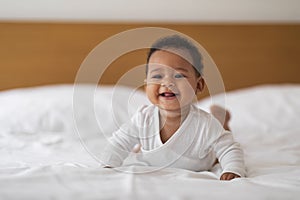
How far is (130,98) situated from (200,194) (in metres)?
0.33

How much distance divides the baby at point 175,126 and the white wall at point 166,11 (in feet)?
4.11

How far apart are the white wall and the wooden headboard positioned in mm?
38

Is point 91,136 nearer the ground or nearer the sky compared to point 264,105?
nearer the ground

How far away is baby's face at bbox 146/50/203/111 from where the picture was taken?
0.88 metres

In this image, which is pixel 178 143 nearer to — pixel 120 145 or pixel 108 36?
pixel 120 145

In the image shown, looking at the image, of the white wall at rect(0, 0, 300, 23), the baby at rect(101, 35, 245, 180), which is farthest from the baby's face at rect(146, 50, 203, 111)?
the white wall at rect(0, 0, 300, 23)

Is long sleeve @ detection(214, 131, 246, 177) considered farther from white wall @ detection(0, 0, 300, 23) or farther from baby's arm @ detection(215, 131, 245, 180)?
white wall @ detection(0, 0, 300, 23)

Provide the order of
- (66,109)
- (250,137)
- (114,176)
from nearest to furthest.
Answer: (114,176) → (250,137) → (66,109)

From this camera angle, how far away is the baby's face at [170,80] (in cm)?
88

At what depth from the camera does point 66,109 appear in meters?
1.63

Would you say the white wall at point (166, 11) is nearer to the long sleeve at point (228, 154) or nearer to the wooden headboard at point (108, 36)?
the wooden headboard at point (108, 36)

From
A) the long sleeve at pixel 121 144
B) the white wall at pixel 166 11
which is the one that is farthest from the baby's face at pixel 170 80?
the white wall at pixel 166 11

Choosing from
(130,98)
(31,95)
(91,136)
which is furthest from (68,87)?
(130,98)

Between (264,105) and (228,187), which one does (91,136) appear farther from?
(264,105)
